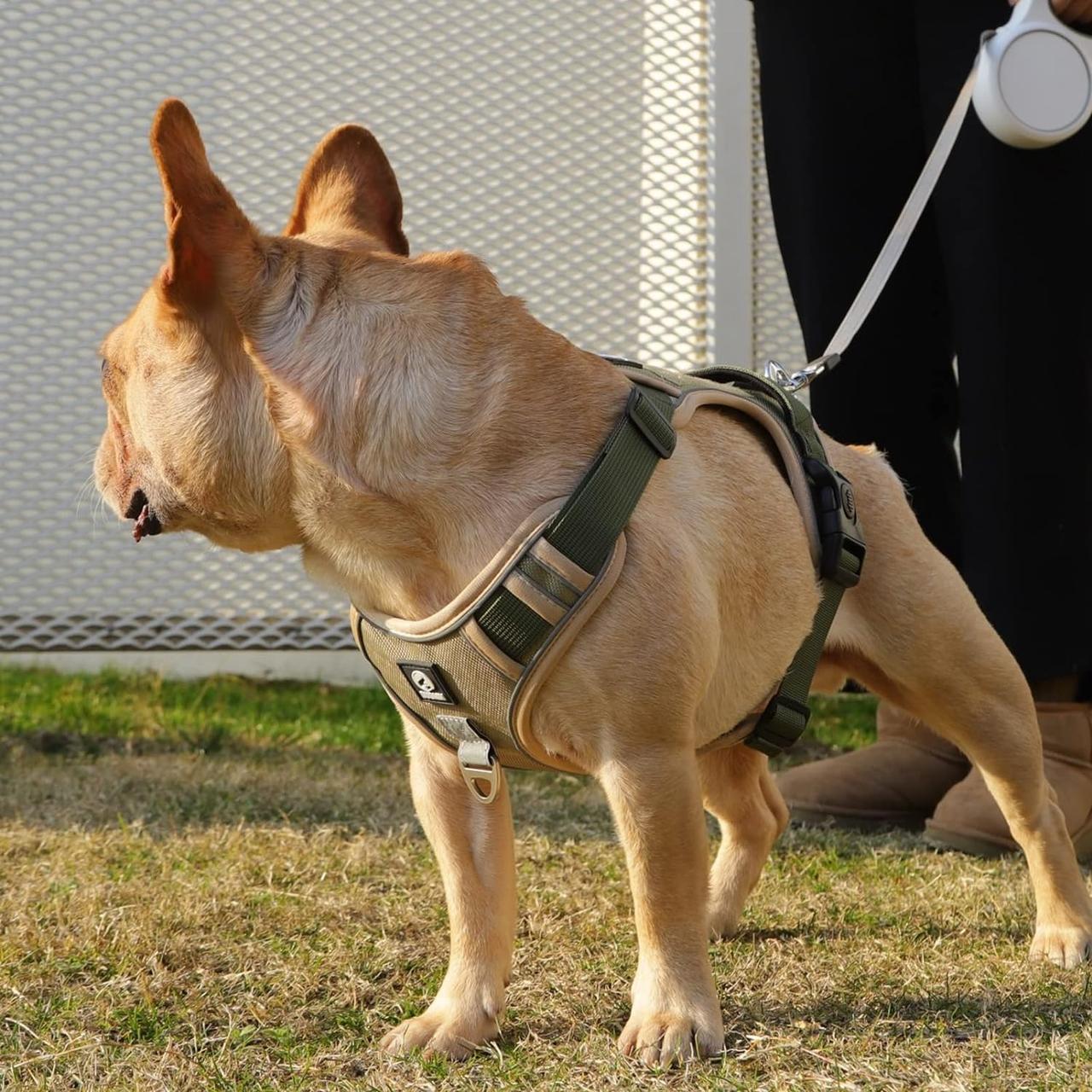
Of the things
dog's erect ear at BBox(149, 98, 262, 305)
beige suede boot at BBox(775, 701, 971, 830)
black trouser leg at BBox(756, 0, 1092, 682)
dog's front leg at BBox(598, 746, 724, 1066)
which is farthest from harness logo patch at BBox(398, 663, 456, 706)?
beige suede boot at BBox(775, 701, 971, 830)

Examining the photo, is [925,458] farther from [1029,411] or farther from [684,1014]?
[684,1014]

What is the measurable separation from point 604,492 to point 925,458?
1685mm

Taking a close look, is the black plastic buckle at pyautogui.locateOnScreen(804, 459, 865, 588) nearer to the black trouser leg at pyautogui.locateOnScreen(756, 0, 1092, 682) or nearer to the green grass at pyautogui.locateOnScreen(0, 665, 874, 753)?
the black trouser leg at pyautogui.locateOnScreen(756, 0, 1092, 682)

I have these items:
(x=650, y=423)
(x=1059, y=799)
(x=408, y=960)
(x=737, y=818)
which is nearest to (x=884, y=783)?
(x=1059, y=799)

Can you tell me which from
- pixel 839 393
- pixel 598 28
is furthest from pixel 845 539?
pixel 598 28

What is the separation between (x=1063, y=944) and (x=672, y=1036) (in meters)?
0.85

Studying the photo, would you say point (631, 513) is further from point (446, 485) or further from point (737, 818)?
point (737, 818)

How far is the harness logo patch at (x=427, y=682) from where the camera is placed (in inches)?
68.7

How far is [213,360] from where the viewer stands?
178cm

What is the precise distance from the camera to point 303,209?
2.10 metres

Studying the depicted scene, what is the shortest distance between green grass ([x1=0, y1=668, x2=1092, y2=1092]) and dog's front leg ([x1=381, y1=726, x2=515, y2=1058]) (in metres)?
0.09

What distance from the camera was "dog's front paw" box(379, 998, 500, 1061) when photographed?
187 centimetres

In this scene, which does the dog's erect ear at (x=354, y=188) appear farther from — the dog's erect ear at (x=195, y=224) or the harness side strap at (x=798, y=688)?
the harness side strap at (x=798, y=688)

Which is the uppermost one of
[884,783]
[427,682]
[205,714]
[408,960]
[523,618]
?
[523,618]
